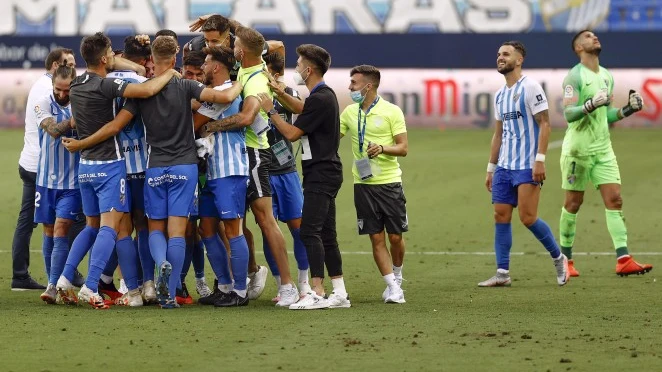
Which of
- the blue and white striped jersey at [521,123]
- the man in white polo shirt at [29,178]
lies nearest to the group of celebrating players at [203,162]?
the man in white polo shirt at [29,178]

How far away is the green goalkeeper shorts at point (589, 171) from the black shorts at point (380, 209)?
2.67 metres

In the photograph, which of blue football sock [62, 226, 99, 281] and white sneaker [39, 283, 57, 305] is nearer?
blue football sock [62, 226, 99, 281]

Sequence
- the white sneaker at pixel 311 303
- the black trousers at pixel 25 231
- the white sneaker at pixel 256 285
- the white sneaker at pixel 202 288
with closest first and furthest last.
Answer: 1. the white sneaker at pixel 311 303
2. the white sneaker at pixel 256 285
3. the white sneaker at pixel 202 288
4. the black trousers at pixel 25 231

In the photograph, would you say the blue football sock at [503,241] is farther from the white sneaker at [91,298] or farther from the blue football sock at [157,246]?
the white sneaker at [91,298]

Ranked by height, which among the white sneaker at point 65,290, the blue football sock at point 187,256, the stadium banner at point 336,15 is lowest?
the white sneaker at point 65,290

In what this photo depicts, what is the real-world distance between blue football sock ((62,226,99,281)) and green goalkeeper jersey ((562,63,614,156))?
4913 mm

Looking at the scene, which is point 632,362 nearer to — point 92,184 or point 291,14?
point 92,184

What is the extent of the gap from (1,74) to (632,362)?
961 inches

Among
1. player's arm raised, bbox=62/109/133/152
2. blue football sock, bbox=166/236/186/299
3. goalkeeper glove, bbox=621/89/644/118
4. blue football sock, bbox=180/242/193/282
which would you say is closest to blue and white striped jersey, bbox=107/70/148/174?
player's arm raised, bbox=62/109/133/152

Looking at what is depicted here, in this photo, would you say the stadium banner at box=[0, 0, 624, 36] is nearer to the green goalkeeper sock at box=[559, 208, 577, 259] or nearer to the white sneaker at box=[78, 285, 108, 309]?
the green goalkeeper sock at box=[559, 208, 577, 259]

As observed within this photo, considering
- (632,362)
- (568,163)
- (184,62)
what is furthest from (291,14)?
(632,362)

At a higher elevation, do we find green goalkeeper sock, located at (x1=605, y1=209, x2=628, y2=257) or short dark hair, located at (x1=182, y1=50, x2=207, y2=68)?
short dark hair, located at (x1=182, y1=50, x2=207, y2=68)

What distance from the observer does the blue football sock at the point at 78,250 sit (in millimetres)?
10742

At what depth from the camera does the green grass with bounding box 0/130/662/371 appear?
27.4 feet
